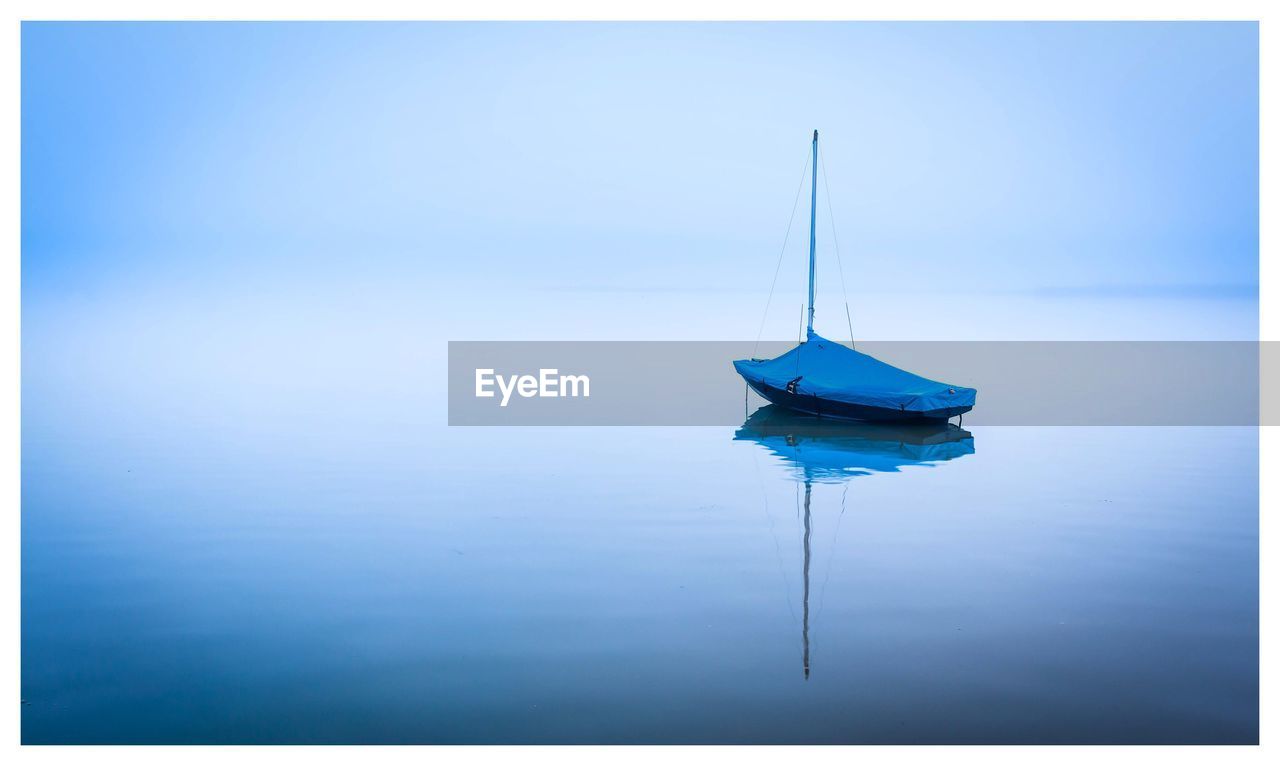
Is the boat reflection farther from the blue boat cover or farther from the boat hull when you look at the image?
the blue boat cover

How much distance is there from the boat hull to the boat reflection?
13 cm

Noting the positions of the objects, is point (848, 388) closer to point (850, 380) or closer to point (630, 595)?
point (850, 380)

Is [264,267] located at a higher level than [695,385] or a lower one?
higher

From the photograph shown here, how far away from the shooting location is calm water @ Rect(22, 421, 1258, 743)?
920 centimetres

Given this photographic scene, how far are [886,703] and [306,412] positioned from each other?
52.4 ft

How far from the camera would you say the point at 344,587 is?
12.2m

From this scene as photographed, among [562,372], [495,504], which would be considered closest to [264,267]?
[562,372]

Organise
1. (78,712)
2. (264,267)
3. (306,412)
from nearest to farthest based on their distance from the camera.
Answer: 1. (78,712)
2. (306,412)
3. (264,267)

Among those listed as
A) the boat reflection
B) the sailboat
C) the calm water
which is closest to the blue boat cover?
the sailboat

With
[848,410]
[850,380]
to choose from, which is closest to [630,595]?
[848,410]

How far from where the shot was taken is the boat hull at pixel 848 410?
2233 centimetres

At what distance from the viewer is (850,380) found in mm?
23875

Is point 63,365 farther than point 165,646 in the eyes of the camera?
Yes

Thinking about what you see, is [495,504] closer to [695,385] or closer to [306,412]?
[306,412]
